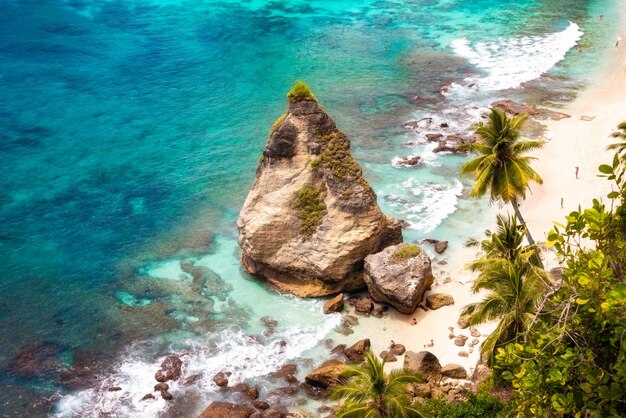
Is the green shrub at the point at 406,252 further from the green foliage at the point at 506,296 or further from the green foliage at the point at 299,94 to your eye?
the green foliage at the point at 299,94

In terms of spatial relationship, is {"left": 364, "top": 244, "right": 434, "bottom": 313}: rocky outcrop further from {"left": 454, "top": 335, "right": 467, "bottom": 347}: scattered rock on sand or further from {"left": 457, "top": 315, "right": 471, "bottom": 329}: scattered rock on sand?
{"left": 454, "top": 335, "right": 467, "bottom": 347}: scattered rock on sand

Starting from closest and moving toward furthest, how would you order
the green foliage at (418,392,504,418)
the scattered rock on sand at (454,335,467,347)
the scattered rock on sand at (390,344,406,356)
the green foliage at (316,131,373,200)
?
the green foliage at (418,392,504,418)
the scattered rock on sand at (454,335,467,347)
the scattered rock on sand at (390,344,406,356)
the green foliage at (316,131,373,200)

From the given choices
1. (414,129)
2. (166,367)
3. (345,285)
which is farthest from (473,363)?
(414,129)

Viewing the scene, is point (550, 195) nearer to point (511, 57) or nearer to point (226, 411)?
point (226, 411)

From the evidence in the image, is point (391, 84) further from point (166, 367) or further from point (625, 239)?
point (625, 239)

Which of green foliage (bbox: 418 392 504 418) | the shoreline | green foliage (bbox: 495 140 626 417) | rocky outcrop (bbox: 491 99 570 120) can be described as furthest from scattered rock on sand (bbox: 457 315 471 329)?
rocky outcrop (bbox: 491 99 570 120)

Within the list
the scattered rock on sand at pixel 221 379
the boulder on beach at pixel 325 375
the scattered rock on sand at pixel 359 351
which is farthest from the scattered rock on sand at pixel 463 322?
the scattered rock on sand at pixel 221 379
